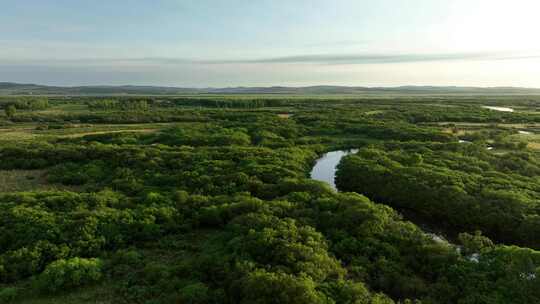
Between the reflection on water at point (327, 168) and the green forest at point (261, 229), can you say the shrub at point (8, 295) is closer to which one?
the green forest at point (261, 229)

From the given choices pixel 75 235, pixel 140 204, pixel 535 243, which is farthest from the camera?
pixel 140 204

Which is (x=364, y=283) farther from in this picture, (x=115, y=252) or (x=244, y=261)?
(x=115, y=252)

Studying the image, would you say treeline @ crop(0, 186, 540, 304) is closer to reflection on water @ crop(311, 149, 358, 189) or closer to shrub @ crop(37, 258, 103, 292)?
shrub @ crop(37, 258, 103, 292)

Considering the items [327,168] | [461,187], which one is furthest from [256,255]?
[327,168]

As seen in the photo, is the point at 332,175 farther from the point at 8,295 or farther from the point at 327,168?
the point at 8,295

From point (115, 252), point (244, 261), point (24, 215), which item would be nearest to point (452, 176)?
point (244, 261)

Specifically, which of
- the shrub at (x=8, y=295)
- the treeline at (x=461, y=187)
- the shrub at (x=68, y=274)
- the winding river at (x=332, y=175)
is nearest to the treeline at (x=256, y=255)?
the shrub at (x=68, y=274)
